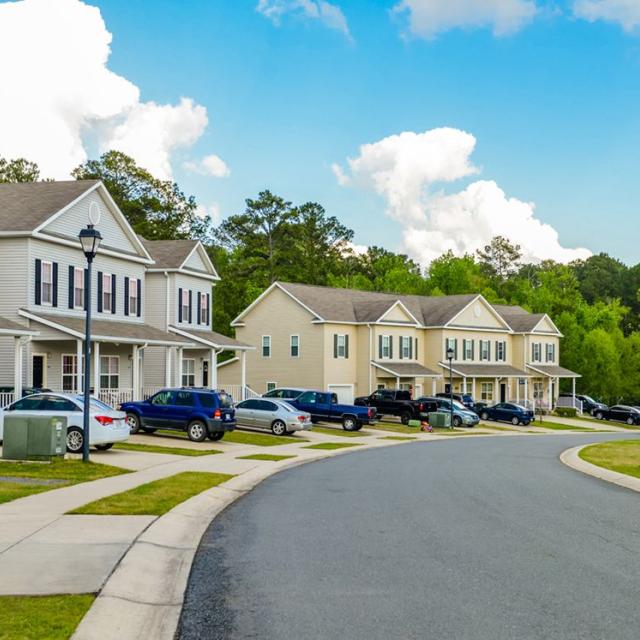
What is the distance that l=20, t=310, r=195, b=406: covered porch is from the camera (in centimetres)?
3347

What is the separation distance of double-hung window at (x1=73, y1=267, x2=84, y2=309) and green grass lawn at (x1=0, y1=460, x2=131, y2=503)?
16984 mm

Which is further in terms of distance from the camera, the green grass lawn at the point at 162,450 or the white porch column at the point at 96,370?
the white porch column at the point at 96,370

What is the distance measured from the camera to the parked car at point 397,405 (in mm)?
52062

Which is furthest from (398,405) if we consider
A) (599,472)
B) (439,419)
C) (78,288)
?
(599,472)

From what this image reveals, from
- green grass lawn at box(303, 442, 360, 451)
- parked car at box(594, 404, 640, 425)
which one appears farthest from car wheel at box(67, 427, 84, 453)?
parked car at box(594, 404, 640, 425)

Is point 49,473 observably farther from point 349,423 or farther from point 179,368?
point 349,423

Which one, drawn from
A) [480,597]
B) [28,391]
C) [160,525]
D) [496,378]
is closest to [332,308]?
[496,378]

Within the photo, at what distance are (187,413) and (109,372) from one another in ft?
33.6

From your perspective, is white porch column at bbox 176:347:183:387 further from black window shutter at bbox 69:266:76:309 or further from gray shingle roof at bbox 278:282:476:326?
gray shingle roof at bbox 278:282:476:326

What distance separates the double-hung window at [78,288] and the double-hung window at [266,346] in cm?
2517

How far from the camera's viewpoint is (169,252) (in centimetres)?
4747

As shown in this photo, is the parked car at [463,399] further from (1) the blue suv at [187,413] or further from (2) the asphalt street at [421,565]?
(2) the asphalt street at [421,565]

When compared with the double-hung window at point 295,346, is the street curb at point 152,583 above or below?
below

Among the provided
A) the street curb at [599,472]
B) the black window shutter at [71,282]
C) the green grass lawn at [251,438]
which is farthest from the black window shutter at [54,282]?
the street curb at [599,472]
